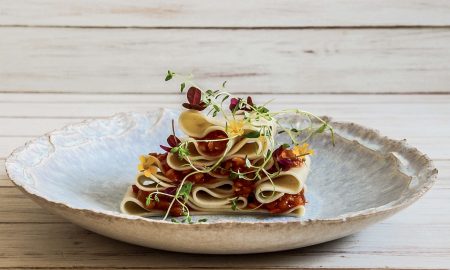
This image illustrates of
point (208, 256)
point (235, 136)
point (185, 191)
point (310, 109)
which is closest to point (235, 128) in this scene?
point (235, 136)

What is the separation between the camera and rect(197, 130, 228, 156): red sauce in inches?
58.5

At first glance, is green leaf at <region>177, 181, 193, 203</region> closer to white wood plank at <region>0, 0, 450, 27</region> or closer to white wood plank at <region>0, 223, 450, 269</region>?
white wood plank at <region>0, 223, 450, 269</region>

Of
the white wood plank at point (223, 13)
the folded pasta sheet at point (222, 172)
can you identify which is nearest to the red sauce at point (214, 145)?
the folded pasta sheet at point (222, 172)

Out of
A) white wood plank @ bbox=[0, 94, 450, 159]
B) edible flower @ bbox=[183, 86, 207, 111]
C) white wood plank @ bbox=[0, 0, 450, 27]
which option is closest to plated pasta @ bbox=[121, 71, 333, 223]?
edible flower @ bbox=[183, 86, 207, 111]

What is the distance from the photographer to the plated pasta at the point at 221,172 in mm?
1471

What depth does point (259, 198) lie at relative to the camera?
58.0 inches

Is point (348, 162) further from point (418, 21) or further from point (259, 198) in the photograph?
point (418, 21)

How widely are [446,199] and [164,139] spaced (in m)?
0.67

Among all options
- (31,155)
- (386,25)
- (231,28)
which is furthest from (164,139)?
(386,25)

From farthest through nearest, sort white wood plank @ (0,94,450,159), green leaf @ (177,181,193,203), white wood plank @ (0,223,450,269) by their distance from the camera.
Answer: white wood plank @ (0,94,450,159) → green leaf @ (177,181,193,203) → white wood plank @ (0,223,450,269)

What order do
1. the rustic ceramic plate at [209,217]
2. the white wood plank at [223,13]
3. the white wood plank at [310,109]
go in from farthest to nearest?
the white wood plank at [223,13], the white wood plank at [310,109], the rustic ceramic plate at [209,217]

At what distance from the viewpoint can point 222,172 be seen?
1.48 metres

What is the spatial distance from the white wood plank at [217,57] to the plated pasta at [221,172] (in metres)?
1.79

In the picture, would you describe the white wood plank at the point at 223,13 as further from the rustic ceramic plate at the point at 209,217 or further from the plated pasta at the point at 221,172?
the plated pasta at the point at 221,172
